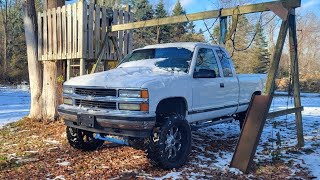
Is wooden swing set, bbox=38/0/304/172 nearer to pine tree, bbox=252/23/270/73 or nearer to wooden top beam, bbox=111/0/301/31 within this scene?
wooden top beam, bbox=111/0/301/31

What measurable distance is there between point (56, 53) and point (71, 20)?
106 centimetres

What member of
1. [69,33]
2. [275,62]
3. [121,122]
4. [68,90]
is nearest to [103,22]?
[69,33]

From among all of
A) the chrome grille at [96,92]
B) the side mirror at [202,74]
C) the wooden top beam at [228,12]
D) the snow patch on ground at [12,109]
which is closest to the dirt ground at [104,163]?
the chrome grille at [96,92]

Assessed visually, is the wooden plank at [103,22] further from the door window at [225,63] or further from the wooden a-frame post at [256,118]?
the wooden a-frame post at [256,118]

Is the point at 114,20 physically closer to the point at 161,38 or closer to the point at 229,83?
the point at 229,83

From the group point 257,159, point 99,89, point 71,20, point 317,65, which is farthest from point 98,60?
point 317,65

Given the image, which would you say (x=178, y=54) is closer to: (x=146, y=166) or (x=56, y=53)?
(x=146, y=166)

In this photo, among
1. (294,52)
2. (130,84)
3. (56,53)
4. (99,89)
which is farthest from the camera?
(56,53)

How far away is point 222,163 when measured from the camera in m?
5.71

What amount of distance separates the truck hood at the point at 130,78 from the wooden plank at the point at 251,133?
1.42m

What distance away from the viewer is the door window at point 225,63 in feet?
22.5

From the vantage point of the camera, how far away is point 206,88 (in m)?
6.04

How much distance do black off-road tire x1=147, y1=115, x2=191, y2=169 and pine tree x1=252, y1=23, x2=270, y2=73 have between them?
33.8 metres

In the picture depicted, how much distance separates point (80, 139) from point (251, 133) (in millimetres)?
3206
